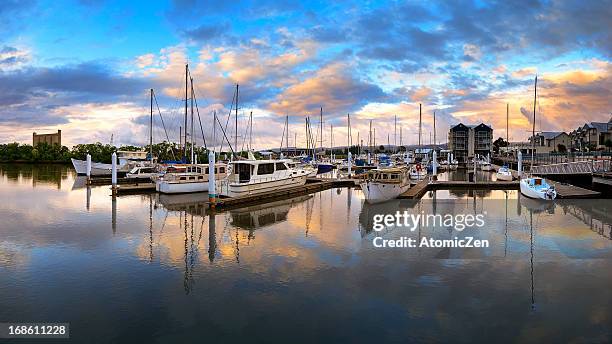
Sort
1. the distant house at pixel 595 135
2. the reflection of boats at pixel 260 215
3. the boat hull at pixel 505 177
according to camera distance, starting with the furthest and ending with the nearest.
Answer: the distant house at pixel 595 135 → the boat hull at pixel 505 177 → the reflection of boats at pixel 260 215

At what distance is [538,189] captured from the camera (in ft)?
97.9

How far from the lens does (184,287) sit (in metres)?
11.3

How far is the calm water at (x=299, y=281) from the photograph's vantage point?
28.6 ft

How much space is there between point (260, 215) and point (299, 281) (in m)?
12.3

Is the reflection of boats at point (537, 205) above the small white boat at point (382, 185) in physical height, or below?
below

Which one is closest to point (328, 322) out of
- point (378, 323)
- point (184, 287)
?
point (378, 323)

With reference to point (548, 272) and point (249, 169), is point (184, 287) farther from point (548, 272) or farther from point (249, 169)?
point (249, 169)

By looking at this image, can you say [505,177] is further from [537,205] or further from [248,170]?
[248,170]

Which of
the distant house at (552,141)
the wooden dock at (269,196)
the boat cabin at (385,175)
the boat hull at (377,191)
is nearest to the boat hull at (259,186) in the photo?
the wooden dock at (269,196)

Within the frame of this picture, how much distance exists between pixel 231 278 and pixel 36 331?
488cm

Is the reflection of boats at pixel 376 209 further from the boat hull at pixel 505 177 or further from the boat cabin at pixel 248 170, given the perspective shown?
the boat hull at pixel 505 177

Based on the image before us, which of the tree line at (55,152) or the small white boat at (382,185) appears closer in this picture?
the small white boat at (382,185)

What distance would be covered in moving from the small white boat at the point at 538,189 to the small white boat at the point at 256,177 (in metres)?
18.4

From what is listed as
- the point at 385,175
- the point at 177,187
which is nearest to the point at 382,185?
the point at 385,175
